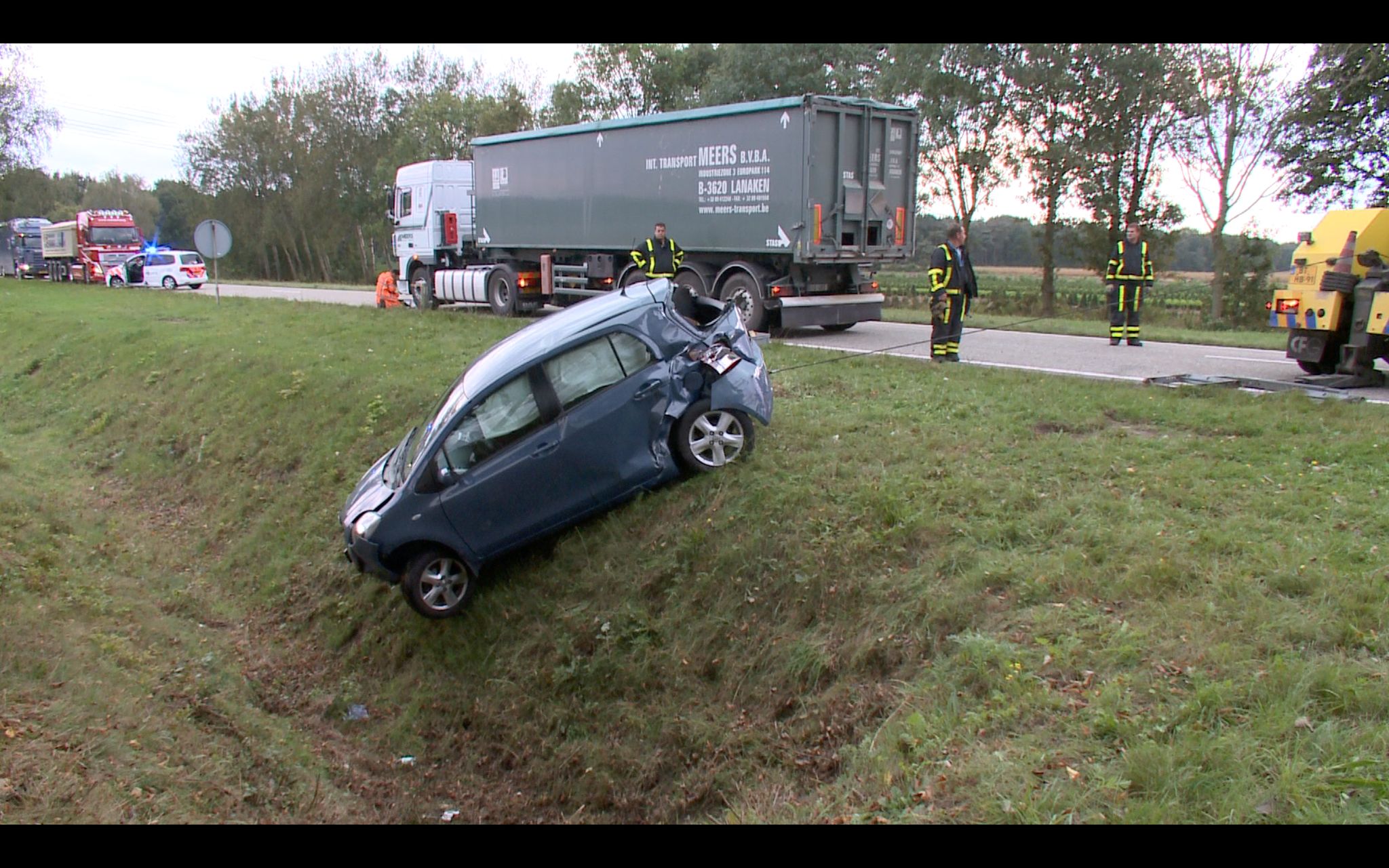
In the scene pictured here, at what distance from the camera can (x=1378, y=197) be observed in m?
25.9

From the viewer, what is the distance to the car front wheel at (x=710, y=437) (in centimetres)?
766

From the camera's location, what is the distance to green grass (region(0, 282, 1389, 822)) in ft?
13.5

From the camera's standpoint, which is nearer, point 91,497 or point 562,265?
point 91,497

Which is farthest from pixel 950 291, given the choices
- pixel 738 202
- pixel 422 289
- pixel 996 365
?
pixel 422 289

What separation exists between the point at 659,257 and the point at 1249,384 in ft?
27.2

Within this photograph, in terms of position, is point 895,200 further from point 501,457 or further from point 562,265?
point 501,457

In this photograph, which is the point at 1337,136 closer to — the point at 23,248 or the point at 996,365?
the point at 996,365

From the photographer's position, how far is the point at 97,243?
125 feet

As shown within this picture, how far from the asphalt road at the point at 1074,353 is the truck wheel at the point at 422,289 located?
10.2 metres

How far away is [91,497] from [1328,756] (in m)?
13.0

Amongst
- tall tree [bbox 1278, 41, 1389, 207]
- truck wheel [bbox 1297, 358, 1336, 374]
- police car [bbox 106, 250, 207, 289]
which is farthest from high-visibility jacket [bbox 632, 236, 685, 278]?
police car [bbox 106, 250, 207, 289]

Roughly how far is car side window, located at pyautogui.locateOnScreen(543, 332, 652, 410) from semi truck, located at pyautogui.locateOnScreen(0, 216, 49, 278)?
4533cm

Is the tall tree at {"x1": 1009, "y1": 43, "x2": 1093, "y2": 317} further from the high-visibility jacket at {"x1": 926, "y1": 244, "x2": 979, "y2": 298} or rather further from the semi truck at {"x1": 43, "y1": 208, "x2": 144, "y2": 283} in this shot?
the semi truck at {"x1": 43, "y1": 208, "x2": 144, "y2": 283}
